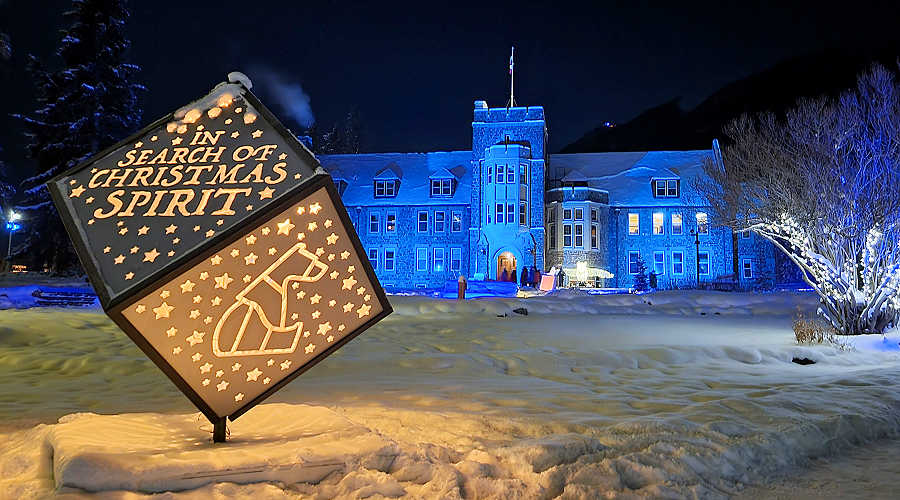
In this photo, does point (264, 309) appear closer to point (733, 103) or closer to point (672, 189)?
point (672, 189)

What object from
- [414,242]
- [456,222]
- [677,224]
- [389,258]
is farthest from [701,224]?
[389,258]

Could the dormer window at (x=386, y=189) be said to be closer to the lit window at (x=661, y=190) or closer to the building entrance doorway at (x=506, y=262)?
the building entrance doorway at (x=506, y=262)

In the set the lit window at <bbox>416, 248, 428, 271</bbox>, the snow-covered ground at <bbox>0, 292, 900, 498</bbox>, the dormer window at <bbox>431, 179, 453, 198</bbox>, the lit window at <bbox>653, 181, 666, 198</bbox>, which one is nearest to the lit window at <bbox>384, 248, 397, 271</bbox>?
the lit window at <bbox>416, 248, 428, 271</bbox>

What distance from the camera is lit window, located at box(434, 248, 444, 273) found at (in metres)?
44.9

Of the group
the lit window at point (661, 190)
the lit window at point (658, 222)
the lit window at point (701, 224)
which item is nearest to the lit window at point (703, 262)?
the lit window at point (701, 224)

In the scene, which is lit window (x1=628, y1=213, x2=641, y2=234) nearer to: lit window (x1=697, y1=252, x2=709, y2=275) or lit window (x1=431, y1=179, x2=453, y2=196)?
lit window (x1=697, y1=252, x2=709, y2=275)

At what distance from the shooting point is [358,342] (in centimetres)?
1198

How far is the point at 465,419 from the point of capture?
5398 mm

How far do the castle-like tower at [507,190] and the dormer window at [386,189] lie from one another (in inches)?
275

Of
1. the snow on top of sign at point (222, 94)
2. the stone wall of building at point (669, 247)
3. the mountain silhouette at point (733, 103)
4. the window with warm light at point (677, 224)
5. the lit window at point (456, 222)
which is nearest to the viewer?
the snow on top of sign at point (222, 94)

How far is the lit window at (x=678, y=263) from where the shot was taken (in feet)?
142

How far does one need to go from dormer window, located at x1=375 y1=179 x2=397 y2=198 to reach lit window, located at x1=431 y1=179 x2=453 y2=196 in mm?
3241

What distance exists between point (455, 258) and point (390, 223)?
600 centimetres

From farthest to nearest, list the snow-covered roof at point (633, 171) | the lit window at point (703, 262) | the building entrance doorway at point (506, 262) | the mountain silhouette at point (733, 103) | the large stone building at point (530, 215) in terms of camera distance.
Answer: the mountain silhouette at point (733, 103), the snow-covered roof at point (633, 171), the lit window at point (703, 262), the building entrance doorway at point (506, 262), the large stone building at point (530, 215)
